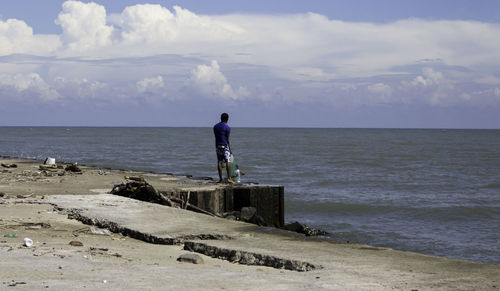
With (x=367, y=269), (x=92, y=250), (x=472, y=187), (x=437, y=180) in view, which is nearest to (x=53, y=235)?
(x=92, y=250)

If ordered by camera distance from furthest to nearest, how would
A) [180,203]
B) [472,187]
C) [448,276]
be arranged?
[472,187]
[180,203]
[448,276]

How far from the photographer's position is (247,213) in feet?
42.2

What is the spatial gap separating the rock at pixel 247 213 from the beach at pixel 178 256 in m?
3.17

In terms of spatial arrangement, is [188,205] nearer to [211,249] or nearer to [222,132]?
[222,132]

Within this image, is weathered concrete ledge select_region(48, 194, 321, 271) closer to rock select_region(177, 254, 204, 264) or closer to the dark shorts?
rock select_region(177, 254, 204, 264)

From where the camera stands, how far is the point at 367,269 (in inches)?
233

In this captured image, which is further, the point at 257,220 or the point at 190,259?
the point at 257,220

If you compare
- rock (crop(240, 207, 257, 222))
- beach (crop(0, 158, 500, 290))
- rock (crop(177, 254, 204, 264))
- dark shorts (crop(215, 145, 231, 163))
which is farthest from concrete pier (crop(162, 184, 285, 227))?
rock (crop(177, 254, 204, 264))

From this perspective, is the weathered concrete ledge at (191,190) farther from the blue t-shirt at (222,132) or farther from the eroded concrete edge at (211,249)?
the eroded concrete edge at (211,249)

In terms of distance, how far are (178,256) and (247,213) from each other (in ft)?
20.3

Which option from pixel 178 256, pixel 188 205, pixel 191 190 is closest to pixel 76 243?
pixel 178 256

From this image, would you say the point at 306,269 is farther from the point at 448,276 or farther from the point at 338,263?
the point at 448,276

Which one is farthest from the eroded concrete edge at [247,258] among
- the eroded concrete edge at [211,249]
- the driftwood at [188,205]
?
the driftwood at [188,205]

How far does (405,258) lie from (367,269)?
2.92ft
